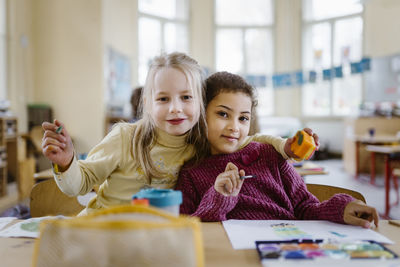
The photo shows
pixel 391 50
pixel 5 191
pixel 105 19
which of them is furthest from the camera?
pixel 391 50

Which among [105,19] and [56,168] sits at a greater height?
[105,19]

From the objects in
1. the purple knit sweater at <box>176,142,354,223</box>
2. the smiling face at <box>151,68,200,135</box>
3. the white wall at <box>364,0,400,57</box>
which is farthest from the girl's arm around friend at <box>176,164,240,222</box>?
the white wall at <box>364,0,400,57</box>

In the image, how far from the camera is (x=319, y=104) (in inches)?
335

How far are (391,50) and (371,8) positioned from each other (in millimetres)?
1111

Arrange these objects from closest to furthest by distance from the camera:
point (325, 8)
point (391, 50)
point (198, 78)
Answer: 1. point (198, 78)
2. point (391, 50)
3. point (325, 8)

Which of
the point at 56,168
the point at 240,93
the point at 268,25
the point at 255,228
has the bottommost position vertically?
the point at 255,228

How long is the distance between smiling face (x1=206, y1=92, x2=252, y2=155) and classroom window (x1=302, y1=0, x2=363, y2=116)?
7.32 m

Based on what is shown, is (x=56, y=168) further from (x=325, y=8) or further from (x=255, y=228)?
(x=325, y=8)

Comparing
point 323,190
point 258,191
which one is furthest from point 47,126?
point 323,190

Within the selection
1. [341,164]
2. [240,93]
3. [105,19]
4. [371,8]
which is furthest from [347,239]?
[371,8]

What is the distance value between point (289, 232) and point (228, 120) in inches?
16.3

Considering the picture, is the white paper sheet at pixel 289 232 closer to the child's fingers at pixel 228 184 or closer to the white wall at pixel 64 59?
the child's fingers at pixel 228 184

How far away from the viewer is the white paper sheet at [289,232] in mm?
719

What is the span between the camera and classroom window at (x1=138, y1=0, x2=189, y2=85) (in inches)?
302
